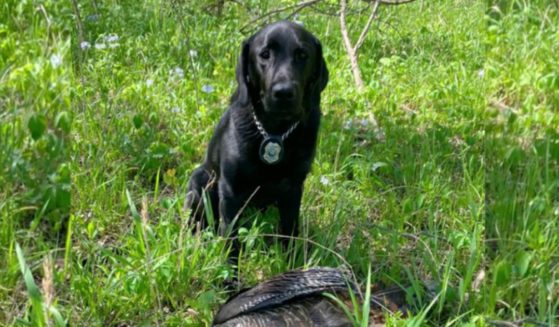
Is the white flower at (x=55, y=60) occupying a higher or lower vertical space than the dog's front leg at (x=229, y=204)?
higher

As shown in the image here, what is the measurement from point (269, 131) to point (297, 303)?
1045 mm

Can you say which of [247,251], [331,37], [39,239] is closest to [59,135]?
[39,239]

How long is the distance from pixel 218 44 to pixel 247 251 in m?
1.82

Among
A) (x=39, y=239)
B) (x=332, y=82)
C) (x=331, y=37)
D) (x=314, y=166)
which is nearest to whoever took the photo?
(x=39, y=239)

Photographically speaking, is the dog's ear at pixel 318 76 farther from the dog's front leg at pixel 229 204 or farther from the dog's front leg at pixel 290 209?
the dog's front leg at pixel 229 204

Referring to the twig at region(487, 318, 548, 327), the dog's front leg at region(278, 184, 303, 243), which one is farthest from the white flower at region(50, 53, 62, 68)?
the twig at region(487, 318, 548, 327)

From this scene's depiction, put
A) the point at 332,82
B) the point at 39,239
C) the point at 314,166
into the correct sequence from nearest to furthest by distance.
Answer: the point at 39,239
the point at 314,166
the point at 332,82

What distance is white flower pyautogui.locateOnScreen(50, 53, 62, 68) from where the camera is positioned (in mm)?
2475

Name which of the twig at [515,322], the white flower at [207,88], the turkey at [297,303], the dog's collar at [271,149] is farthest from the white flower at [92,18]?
the twig at [515,322]

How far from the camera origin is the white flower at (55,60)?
2475mm

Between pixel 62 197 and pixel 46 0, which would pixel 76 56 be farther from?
pixel 62 197

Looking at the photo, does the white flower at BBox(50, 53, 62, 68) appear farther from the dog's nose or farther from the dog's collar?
the dog's collar

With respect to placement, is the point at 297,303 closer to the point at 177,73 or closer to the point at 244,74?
the point at 244,74

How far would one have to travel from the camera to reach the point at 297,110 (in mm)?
2932
